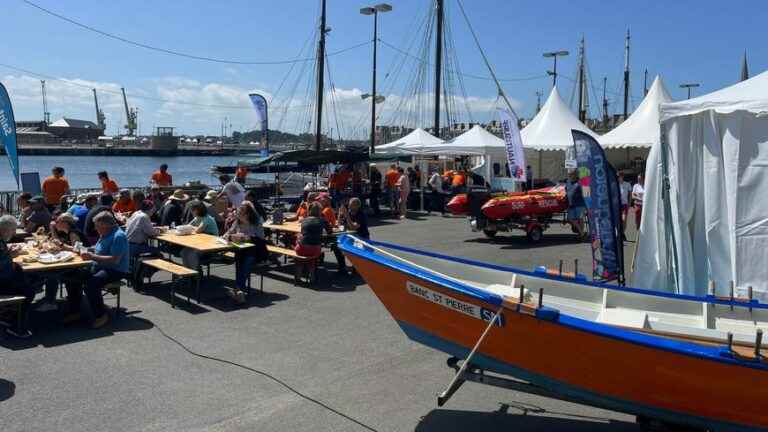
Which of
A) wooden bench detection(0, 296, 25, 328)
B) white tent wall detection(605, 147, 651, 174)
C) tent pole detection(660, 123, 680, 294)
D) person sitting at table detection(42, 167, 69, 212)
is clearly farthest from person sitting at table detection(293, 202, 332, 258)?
white tent wall detection(605, 147, 651, 174)

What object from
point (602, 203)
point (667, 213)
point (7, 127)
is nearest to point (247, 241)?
point (602, 203)

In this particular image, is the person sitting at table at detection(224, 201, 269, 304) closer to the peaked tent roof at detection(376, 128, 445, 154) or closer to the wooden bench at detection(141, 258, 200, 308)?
the wooden bench at detection(141, 258, 200, 308)

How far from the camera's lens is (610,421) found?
4.77 metres

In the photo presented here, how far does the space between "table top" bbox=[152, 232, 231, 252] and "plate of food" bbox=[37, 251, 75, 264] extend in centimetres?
147

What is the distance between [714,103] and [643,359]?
436 cm

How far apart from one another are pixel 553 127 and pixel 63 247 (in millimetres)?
18271

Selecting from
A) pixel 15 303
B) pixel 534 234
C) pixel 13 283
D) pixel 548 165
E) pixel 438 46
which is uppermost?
pixel 438 46

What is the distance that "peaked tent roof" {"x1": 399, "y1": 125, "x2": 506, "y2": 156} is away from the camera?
68.7ft

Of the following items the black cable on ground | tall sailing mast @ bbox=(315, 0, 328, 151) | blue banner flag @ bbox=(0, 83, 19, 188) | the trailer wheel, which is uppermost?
tall sailing mast @ bbox=(315, 0, 328, 151)

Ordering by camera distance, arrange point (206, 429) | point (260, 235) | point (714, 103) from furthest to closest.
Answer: point (260, 235) → point (714, 103) → point (206, 429)

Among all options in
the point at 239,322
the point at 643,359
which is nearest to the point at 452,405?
the point at 643,359

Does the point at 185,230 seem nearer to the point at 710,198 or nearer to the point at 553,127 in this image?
the point at 710,198

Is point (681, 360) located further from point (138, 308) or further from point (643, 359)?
point (138, 308)

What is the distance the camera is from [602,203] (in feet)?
24.7
